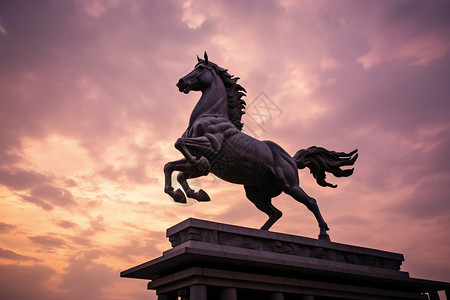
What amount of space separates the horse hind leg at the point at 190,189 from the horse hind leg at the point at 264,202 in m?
1.50

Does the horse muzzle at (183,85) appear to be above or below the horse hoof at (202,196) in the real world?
above

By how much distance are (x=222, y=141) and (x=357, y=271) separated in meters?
3.89

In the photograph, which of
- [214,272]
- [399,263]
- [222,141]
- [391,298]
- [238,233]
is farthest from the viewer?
[399,263]

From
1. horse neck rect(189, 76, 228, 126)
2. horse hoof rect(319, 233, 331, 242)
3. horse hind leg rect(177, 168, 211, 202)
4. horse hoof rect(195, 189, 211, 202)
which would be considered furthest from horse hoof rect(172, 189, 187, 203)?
horse hoof rect(319, 233, 331, 242)

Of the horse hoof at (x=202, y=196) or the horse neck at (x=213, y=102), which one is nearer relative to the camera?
the horse hoof at (x=202, y=196)

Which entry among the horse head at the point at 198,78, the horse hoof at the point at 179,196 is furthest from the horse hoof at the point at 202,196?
the horse head at the point at 198,78

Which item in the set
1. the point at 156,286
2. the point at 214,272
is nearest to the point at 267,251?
the point at 214,272

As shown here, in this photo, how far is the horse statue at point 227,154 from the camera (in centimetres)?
852

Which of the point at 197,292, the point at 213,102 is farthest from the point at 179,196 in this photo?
the point at 213,102

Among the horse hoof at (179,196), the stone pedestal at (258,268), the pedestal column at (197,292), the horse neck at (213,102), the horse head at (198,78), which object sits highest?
the horse head at (198,78)

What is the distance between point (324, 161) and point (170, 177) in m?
4.20

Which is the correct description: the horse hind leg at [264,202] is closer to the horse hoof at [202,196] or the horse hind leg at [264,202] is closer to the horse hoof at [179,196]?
the horse hoof at [202,196]

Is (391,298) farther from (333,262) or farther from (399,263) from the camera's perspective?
(333,262)

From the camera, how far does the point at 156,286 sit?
8312 millimetres
